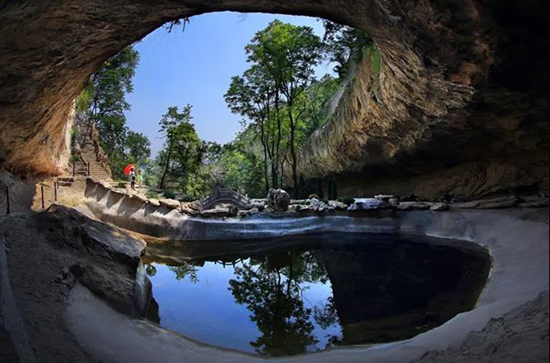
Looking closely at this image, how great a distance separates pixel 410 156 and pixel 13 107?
489 inches

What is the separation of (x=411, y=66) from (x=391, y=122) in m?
5.10

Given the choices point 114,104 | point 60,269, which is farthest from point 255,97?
point 60,269

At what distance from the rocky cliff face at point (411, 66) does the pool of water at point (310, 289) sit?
6.44ft

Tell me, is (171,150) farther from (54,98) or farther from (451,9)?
(451,9)

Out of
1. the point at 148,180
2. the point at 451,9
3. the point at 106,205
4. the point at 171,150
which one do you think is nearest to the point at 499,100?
the point at 451,9

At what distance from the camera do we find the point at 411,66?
7.28 metres

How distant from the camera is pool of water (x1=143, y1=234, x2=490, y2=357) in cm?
602

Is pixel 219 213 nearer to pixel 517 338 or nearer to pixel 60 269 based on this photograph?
pixel 60 269

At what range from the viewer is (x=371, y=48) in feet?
39.0

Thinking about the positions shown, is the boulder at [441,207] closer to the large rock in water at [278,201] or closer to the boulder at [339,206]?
the boulder at [339,206]

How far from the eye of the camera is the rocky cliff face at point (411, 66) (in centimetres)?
313

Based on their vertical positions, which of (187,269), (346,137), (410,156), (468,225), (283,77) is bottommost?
(187,269)

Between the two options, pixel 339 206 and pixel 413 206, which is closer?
pixel 413 206

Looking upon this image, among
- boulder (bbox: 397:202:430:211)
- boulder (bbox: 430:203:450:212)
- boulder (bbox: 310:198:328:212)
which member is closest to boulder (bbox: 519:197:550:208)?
boulder (bbox: 430:203:450:212)
